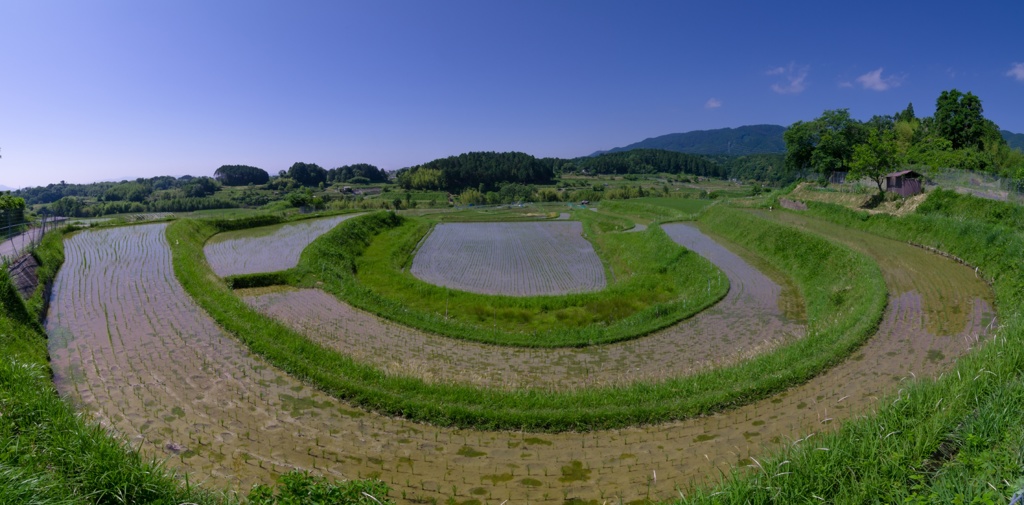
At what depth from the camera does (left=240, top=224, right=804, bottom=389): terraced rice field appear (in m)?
10.2

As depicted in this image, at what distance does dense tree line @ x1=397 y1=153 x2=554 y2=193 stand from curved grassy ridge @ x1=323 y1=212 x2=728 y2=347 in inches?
2742

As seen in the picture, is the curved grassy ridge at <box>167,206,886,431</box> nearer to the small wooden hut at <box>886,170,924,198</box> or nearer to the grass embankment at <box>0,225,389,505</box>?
the grass embankment at <box>0,225,389,505</box>

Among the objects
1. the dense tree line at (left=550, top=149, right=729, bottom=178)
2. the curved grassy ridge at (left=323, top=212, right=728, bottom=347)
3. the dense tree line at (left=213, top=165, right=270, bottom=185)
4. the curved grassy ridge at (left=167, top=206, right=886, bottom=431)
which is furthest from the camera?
the dense tree line at (left=550, top=149, right=729, bottom=178)

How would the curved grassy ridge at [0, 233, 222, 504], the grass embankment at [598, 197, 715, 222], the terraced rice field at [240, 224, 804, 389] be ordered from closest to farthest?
the curved grassy ridge at [0, 233, 222, 504], the terraced rice field at [240, 224, 804, 389], the grass embankment at [598, 197, 715, 222]

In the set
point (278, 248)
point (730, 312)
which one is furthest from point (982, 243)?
point (278, 248)

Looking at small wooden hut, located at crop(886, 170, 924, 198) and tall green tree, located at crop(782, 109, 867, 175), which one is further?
tall green tree, located at crop(782, 109, 867, 175)

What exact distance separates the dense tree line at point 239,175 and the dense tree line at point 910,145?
114751 mm

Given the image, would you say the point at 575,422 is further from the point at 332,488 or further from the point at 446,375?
the point at 332,488

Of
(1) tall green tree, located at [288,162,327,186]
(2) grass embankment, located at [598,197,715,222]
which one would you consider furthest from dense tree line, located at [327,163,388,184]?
(2) grass embankment, located at [598,197,715,222]

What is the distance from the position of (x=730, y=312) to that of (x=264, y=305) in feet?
51.0

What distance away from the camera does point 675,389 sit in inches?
335

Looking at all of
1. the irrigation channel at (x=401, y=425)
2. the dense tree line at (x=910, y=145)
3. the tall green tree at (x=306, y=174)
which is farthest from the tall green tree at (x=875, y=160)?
the tall green tree at (x=306, y=174)

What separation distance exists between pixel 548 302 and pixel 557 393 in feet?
24.0

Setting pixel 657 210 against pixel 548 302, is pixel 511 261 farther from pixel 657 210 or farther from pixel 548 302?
pixel 657 210
